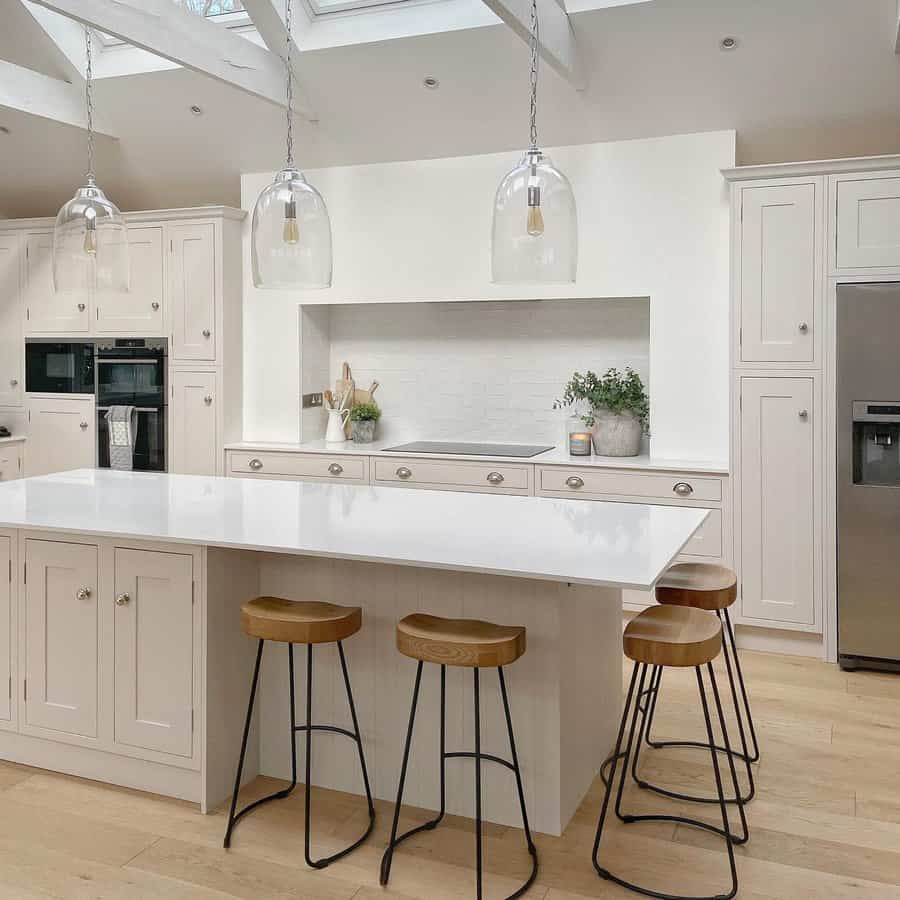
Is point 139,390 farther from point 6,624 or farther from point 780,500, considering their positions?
point 780,500

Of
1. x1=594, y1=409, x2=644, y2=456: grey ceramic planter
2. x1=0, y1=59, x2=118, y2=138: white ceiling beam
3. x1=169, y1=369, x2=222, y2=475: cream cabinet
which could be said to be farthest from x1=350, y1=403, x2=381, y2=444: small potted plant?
x1=0, y1=59, x2=118, y2=138: white ceiling beam

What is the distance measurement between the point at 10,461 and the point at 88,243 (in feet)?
11.7

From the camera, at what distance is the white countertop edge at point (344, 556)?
2298 mm

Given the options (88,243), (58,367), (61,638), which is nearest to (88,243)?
(88,243)

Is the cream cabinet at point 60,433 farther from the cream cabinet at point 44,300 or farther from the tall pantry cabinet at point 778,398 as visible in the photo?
the tall pantry cabinet at point 778,398

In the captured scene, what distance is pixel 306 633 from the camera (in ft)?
8.75

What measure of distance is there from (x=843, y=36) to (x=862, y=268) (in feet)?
3.23

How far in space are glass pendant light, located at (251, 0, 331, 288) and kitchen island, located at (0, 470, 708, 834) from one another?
30.9 inches

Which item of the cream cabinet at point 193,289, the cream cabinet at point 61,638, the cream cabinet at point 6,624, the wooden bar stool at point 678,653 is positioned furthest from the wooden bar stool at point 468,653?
the cream cabinet at point 193,289

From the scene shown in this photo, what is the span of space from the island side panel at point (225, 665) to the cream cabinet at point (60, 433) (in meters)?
3.36

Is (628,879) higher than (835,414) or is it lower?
lower

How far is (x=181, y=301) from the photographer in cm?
572

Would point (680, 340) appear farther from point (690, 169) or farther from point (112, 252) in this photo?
point (112, 252)

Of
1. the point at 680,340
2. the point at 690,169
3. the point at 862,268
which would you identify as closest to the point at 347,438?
the point at 680,340
